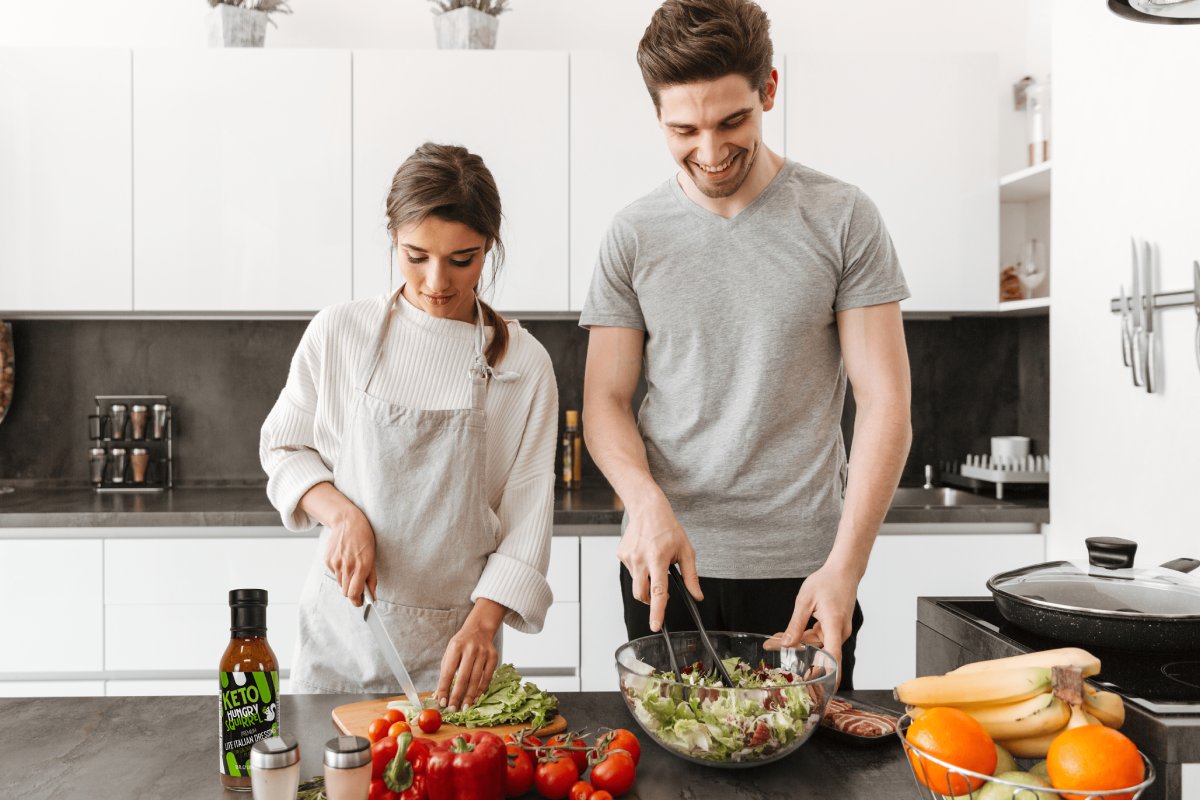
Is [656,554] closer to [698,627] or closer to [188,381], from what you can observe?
[698,627]

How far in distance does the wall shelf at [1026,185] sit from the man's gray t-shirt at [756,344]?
55.7 inches

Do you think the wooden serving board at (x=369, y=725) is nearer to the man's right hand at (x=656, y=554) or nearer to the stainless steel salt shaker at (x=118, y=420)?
the man's right hand at (x=656, y=554)

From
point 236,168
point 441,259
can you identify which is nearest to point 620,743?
point 441,259

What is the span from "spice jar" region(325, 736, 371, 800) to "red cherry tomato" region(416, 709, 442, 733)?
0.86 ft

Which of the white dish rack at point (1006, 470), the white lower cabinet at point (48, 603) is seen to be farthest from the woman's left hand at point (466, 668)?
the white dish rack at point (1006, 470)

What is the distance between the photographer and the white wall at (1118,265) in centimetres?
200

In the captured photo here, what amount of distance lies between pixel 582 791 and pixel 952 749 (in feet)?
1.18

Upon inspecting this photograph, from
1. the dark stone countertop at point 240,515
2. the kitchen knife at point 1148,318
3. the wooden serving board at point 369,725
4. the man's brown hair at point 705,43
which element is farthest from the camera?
the dark stone countertop at point 240,515

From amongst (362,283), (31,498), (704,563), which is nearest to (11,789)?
(704,563)

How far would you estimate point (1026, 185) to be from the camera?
2803mm

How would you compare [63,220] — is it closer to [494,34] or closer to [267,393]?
[267,393]

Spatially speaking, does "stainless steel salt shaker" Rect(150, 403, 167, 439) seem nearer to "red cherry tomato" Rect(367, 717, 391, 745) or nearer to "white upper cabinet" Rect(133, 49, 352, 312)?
"white upper cabinet" Rect(133, 49, 352, 312)

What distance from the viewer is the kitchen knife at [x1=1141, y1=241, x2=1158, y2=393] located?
2098 mm

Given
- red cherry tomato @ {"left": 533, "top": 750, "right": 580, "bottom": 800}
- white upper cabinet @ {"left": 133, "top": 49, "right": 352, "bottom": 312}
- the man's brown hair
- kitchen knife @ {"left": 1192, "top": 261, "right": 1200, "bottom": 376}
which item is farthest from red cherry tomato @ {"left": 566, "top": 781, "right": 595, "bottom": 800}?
white upper cabinet @ {"left": 133, "top": 49, "right": 352, "bottom": 312}
